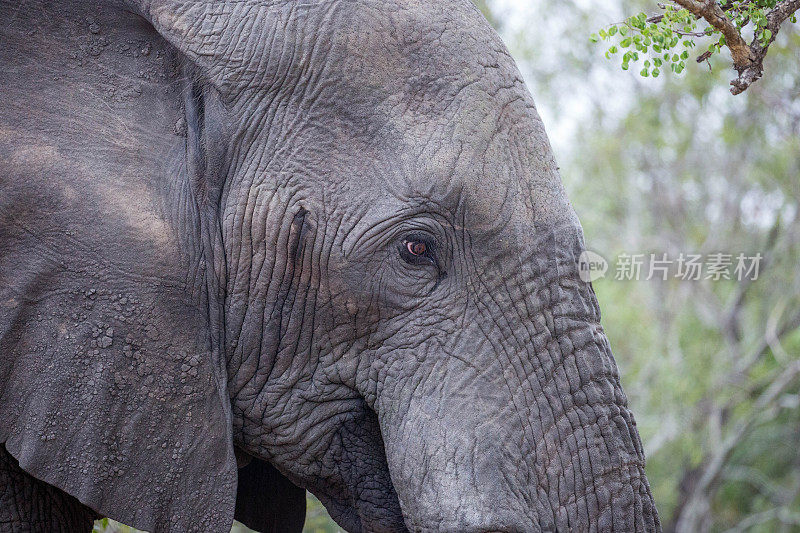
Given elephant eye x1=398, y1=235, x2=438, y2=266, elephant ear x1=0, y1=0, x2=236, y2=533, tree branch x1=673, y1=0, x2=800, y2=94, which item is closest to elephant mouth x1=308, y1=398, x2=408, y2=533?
elephant ear x1=0, y1=0, x2=236, y2=533

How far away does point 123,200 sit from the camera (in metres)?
2.50

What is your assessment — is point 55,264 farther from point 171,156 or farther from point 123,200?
point 171,156

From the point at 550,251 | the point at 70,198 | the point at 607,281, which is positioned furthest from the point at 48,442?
the point at 607,281

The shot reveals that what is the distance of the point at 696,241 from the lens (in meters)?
10.1

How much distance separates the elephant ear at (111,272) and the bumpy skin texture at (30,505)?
0.62 ft

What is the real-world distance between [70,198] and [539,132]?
120 cm

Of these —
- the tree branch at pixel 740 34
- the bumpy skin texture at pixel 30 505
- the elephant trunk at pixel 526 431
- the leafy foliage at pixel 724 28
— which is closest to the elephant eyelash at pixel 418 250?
the elephant trunk at pixel 526 431

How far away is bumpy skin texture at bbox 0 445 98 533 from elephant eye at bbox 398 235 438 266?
1.11m

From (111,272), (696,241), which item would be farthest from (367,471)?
(696,241)

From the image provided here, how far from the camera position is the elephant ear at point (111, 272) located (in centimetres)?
243

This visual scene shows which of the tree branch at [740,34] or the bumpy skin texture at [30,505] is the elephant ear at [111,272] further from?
the tree branch at [740,34]

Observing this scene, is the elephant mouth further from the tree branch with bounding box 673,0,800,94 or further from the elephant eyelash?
the tree branch with bounding box 673,0,800,94

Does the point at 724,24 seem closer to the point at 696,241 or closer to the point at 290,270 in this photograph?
the point at 290,270

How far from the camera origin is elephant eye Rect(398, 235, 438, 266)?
8.32 ft
